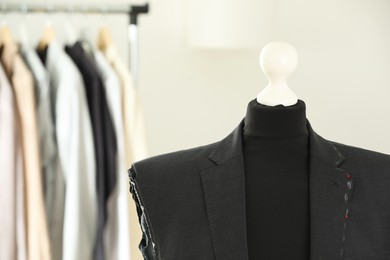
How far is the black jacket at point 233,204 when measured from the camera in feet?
3.68

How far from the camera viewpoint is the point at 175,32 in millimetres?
2713

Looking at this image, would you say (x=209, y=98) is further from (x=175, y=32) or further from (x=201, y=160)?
(x=201, y=160)

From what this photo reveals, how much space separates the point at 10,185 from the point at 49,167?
13 centimetres

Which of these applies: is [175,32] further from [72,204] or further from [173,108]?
[72,204]

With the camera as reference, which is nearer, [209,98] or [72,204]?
[72,204]

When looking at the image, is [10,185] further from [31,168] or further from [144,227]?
[144,227]

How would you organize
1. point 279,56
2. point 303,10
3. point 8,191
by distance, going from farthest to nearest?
point 303,10 → point 8,191 → point 279,56

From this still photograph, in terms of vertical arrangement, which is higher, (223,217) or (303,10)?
(303,10)

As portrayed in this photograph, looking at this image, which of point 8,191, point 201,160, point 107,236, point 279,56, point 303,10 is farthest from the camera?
point 303,10

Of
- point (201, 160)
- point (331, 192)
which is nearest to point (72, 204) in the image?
point (201, 160)

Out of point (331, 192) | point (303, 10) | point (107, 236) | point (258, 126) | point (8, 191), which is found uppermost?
point (303, 10)

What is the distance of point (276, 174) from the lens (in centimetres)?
119

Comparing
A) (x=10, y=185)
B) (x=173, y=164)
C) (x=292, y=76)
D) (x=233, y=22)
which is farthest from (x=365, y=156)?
(x=292, y=76)

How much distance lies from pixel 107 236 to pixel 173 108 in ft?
3.05
